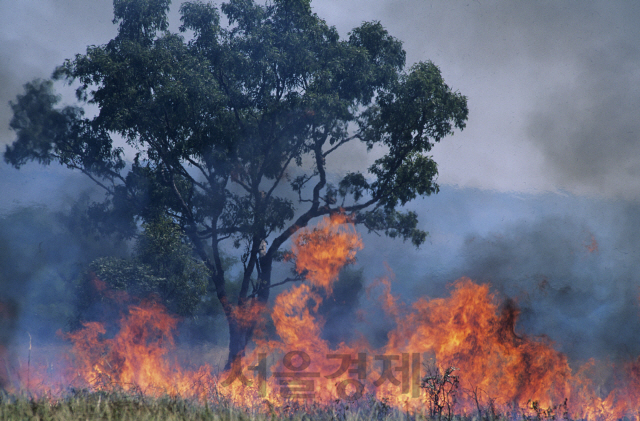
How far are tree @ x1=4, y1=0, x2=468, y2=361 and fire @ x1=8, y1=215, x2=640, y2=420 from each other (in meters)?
1.76

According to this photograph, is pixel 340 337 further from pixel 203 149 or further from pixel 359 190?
pixel 203 149

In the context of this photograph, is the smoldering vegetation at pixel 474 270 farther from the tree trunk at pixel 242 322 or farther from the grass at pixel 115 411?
the grass at pixel 115 411

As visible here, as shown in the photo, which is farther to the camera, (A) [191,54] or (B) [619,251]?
(B) [619,251]

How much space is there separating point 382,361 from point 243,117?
1190 centimetres

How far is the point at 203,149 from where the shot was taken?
2192 centimetres

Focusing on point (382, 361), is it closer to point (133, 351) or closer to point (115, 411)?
point (133, 351)

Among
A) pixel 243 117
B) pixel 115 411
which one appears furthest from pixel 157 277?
pixel 115 411

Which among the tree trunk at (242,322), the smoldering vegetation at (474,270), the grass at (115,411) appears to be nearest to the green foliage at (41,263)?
the smoldering vegetation at (474,270)

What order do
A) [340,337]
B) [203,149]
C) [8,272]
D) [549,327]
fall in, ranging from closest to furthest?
[203,149] → [549,327] → [8,272] → [340,337]

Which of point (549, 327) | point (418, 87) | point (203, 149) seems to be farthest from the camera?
point (549, 327)

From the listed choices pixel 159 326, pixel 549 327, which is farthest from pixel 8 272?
pixel 549 327

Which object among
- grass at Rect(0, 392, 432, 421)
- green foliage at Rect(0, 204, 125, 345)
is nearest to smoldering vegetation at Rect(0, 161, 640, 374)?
green foliage at Rect(0, 204, 125, 345)

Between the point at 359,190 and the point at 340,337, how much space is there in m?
11.7

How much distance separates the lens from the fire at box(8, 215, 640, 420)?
1806 centimetres
